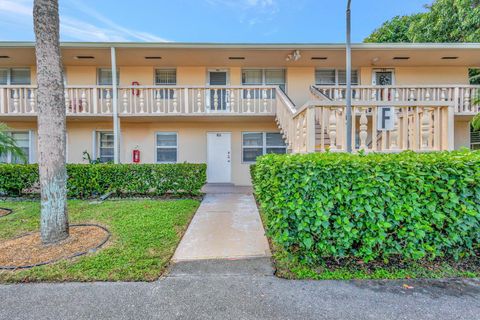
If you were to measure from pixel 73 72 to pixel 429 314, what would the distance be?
12.2 m

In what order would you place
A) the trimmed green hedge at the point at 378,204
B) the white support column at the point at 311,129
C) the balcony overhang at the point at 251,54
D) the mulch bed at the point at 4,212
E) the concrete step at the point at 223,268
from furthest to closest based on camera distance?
the balcony overhang at the point at 251,54 < the mulch bed at the point at 4,212 < the white support column at the point at 311,129 < the concrete step at the point at 223,268 < the trimmed green hedge at the point at 378,204

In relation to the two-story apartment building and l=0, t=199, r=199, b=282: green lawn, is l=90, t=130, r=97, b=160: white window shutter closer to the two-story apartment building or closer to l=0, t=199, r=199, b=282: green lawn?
the two-story apartment building

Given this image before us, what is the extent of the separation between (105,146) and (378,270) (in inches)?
403

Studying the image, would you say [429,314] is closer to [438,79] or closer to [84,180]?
[84,180]

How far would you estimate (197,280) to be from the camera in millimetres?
2832

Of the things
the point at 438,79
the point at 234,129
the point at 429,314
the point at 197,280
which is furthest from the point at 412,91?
the point at 197,280

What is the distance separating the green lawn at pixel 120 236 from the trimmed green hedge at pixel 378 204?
182cm

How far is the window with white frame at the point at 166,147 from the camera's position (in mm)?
9898

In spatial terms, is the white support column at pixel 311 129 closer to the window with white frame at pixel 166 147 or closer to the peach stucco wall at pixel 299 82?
the peach stucco wall at pixel 299 82

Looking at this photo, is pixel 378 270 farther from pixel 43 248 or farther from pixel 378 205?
pixel 43 248

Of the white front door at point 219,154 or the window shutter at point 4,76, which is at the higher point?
the window shutter at point 4,76

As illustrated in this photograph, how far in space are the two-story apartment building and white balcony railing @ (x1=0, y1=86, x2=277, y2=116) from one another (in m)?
0.03

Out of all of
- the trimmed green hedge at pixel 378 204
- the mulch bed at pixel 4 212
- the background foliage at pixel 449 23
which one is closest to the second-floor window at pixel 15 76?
the mulch bed at pixel 4 212

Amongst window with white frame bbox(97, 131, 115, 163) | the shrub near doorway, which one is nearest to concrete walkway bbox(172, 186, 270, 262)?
the shrub near doorway
